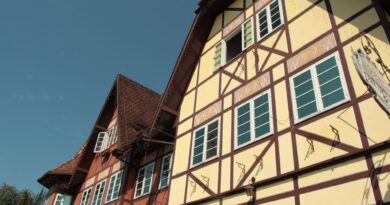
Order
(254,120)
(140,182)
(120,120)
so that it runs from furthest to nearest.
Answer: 1. (120,120)
2. (140,182)
3. (254,120)

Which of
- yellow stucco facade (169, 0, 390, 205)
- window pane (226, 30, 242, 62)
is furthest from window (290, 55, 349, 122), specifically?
window pane (226, 30, 242, 62)

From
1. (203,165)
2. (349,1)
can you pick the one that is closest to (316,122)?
(349,1)

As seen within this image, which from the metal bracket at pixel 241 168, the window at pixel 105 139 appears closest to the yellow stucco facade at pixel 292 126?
the metal bracket at pixel 241 168

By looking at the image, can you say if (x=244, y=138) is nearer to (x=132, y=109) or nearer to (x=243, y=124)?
(x=243, y=124)

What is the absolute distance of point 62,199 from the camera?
20.3 meters

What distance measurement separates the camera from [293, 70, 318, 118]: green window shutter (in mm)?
7680

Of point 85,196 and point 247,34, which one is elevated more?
point 247,34

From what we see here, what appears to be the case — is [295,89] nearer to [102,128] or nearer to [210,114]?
[210,114]

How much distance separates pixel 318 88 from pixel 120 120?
1111cm

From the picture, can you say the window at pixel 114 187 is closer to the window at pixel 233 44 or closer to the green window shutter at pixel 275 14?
the window at pixel 233 44

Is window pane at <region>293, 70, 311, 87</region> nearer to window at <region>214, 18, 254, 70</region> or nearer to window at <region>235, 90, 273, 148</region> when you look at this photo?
window at <region>235, 90, 273, 148</region>

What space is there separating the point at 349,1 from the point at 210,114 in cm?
505

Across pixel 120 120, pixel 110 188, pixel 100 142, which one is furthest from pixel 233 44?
pixel 100 142

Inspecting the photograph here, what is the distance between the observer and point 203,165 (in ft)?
32.9
